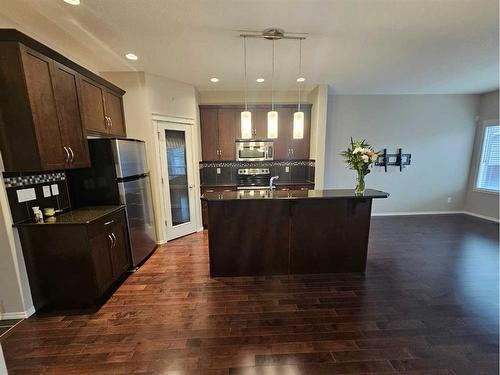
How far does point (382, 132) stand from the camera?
4.92m

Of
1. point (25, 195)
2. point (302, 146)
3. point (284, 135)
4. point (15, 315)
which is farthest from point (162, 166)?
point (302, 146)

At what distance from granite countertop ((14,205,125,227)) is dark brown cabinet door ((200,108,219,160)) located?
2313 millimetres

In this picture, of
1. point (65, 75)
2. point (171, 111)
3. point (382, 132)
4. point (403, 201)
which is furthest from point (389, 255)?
point (65, 75)

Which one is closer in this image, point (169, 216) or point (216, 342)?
point (216, 342)

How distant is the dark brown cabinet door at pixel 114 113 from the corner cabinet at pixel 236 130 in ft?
5.30

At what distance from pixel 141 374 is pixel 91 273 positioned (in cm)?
116

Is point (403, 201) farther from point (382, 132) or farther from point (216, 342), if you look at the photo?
point (216, 342)

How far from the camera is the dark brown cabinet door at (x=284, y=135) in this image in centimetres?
455

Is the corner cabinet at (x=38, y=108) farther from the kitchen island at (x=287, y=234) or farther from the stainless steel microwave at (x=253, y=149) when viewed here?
the stainless steel microwave at (x=253, y=149)

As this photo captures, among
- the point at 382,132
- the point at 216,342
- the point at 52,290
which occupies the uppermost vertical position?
the point at 382,132

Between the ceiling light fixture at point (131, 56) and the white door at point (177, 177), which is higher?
the ceiling light fixture at point (131, 56)

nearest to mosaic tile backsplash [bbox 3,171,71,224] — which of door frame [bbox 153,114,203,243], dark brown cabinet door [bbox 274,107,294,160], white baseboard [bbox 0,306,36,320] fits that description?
white baseboard [bbox 0,306,36,320]

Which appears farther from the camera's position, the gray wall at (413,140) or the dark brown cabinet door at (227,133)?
the gray wall at (413,140)

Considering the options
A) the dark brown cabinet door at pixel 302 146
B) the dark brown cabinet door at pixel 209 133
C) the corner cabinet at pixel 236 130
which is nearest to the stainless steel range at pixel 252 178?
the corner cabinet at pixel 236 130
